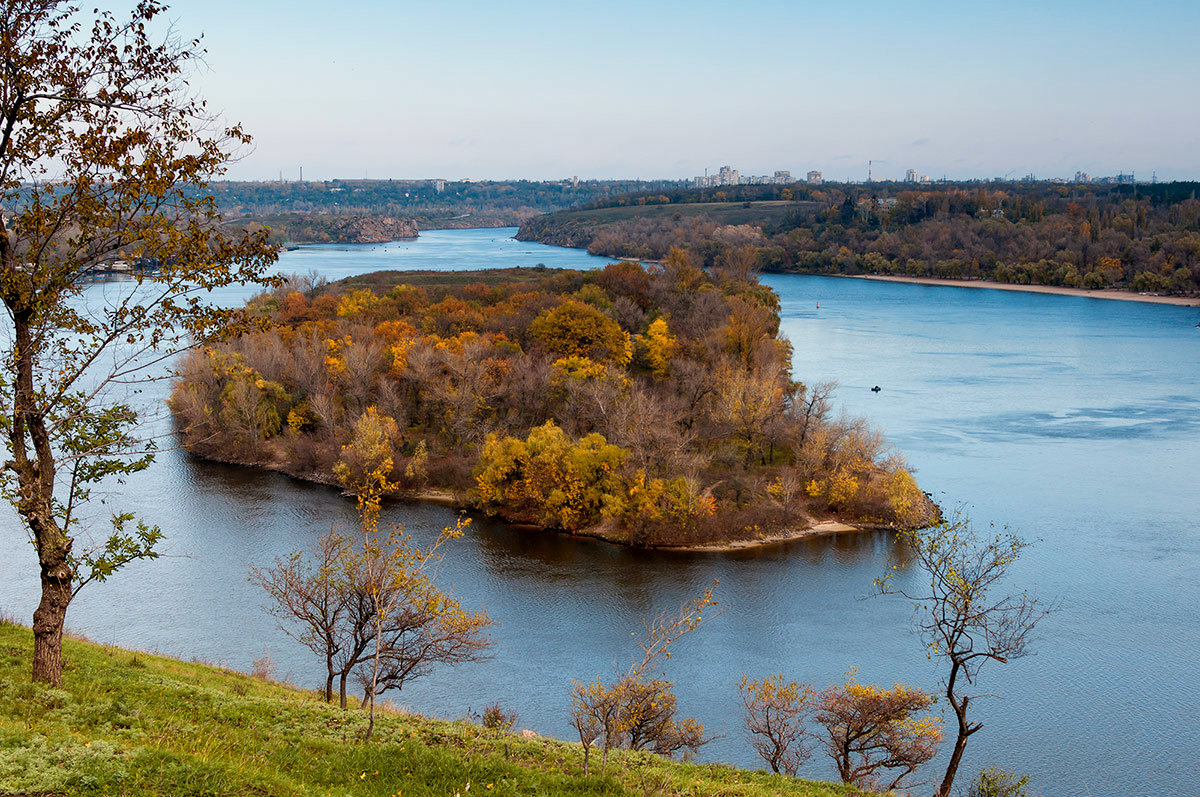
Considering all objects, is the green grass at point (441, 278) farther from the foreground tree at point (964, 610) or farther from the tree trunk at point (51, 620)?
the tree trunk at point (51, 620)

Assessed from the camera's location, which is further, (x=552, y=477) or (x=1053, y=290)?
(x=1053, y=290)

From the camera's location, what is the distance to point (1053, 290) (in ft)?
332

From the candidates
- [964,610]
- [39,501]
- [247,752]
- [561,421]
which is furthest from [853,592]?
[39,501]

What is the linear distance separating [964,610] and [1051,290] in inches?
3910

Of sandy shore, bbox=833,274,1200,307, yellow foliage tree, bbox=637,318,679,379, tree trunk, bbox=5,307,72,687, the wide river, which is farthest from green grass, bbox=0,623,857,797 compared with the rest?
sandy shore, bbox=833,274,1200,307

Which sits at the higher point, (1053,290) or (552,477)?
(1053,290)

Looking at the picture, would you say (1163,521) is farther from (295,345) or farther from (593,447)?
(295,345)

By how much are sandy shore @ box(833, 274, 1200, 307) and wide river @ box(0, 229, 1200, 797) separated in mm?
48139

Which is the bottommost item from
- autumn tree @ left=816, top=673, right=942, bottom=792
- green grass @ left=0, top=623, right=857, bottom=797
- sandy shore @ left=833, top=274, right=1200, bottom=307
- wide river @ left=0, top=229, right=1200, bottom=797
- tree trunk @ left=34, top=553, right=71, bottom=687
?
wide river @ left=0, top=229, right=1200, bottom=797

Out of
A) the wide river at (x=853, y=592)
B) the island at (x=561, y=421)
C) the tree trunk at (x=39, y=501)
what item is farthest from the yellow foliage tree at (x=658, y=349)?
the tree trunk at (x=39, y=501)

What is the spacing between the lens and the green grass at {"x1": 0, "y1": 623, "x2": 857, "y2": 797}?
7.27m

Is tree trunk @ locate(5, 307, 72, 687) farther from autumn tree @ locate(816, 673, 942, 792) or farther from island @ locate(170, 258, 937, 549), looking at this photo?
island @ locate(170, 258, 937, 549)

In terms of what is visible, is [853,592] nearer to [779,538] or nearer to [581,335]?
[779,538]

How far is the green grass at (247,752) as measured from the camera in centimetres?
727
